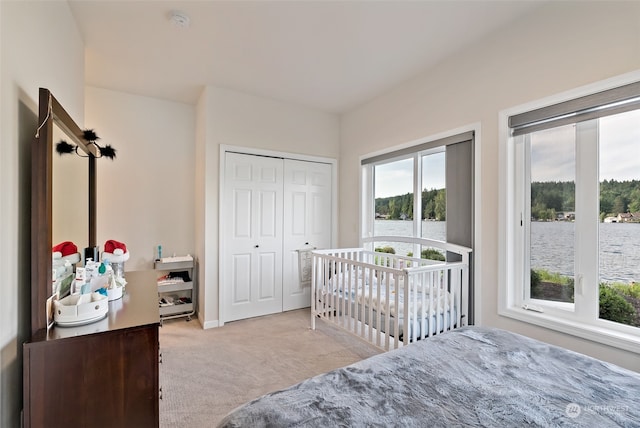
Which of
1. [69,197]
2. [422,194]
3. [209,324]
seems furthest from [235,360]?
[422,194]

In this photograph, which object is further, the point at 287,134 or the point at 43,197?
the point at 287,134

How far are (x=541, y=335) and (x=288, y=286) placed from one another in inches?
106

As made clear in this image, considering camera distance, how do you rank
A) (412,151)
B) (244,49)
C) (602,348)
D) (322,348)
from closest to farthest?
(602,348) → (244,49) → (322,348) → (412,151)

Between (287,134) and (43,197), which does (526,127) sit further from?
(43,197)

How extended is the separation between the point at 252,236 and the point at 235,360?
1466mm

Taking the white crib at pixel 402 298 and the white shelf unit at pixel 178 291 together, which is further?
the white shelf unit at pixel 178 291

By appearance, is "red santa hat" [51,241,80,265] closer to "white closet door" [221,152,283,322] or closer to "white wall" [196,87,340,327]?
"white wall" [196,87,340,327]

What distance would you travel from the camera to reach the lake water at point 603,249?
168cm

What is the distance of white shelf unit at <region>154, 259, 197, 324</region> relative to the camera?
131 inches

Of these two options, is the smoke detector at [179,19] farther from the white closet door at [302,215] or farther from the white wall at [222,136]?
the white closet door at [302,215]

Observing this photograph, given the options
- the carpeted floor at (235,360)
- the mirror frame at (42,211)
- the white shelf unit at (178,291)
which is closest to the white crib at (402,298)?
the carpeted floor at (235,360)

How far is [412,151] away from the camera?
298cm

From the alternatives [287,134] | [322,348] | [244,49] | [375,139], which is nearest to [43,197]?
[244,49]

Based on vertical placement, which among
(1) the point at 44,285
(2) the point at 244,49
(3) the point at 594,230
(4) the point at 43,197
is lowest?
(1) the point at 44,285
